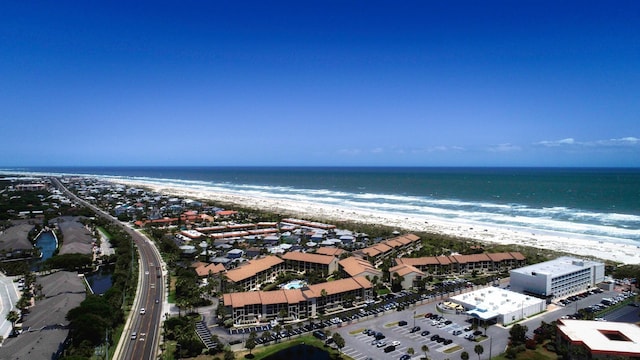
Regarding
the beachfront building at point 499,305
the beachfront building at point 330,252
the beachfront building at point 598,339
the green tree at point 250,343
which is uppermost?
the beachfront building at point 330,252

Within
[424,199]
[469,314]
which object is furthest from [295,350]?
[424,199]

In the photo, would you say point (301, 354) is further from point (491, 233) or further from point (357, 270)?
point (491, 233)

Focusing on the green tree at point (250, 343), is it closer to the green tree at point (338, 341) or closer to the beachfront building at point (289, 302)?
the beachfront building at point (289, 302)

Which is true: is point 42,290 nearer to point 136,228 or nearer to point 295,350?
point 295,350

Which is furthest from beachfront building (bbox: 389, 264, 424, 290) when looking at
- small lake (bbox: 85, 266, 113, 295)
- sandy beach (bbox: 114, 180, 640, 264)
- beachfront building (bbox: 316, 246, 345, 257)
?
small lake (bbox: 85, 266, 113, 295)

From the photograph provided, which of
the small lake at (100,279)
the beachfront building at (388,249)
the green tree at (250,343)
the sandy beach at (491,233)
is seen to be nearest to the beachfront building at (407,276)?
the beachfront building at (388,249)

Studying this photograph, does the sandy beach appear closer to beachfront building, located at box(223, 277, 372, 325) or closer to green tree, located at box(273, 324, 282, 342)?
beachfront building, located at box(223, 277, 372, 325)
